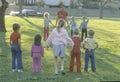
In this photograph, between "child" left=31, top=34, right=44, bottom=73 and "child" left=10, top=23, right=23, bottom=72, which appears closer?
"child" left=31, top=34, right=44, bottom=73

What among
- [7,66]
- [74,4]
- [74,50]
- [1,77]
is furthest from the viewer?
[74,4]

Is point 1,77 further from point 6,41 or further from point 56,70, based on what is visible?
point 6,41

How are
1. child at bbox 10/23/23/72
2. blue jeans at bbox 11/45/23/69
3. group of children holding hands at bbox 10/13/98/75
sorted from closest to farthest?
group of children holding hands at bbox 10/13/98/75 → child at bbox 10/23/23/72 → blue jeans at bbox 11/45/23/69

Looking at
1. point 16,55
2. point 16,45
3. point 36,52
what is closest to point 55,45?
point 36,52

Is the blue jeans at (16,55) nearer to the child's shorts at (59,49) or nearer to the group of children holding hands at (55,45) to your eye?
the group of children holding hands at (55,45)

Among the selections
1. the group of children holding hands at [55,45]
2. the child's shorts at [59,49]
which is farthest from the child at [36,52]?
the child's shorts at [59,49]

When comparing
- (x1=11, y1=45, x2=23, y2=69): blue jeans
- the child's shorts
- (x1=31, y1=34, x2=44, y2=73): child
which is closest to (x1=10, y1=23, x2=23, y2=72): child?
(x1=11, y1=45, x2=23, y2=69): blue jeans

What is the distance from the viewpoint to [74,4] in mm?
98875

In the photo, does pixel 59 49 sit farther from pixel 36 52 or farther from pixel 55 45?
pixel 36 52

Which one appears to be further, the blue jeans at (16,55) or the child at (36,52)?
the blue jeans at (16,55)

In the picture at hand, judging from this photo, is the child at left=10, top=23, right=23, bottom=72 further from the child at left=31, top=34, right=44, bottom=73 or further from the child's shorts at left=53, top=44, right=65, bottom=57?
the child's shorts at left=53, top=44, right=65, bottom=57

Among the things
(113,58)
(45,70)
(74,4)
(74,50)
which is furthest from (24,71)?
(74,4)

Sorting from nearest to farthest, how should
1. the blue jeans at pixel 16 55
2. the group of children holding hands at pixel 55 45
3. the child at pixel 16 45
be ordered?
1. the group of children holding hands at pixel 55 45
2. the child at pixel 16 45
3. the blue jeans at pixel 16 55

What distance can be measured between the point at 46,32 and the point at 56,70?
28.8ft
